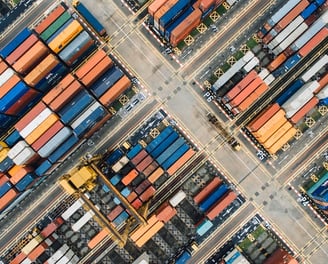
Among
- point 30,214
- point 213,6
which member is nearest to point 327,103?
point 213,6

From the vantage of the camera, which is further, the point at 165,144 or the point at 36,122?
the point at 165,144

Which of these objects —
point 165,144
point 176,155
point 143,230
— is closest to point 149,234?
point 143,230

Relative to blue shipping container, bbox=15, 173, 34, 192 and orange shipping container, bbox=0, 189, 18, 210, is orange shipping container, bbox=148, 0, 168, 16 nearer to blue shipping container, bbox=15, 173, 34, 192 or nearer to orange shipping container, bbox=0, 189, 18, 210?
blue shipping container, bbox=15, 173, 34, 192

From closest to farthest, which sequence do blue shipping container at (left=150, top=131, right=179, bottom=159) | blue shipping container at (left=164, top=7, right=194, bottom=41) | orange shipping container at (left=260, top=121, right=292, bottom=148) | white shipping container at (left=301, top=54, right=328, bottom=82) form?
Answer: blue shipping container at (left=164, top=7, right=194, bottom=41) → orange shipping container at (left=260, top=121, right=292, bottom=148) → white shipping container at (left=301, top=54, right=328, bottom=82) → blue shipping container at (left=150, top=131, right=179, bottom=159)

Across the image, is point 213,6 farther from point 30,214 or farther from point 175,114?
point 30,214

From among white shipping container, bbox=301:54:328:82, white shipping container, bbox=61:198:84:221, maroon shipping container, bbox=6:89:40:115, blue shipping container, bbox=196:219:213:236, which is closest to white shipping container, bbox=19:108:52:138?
maroon shipping container, bbox=6:89:40:115

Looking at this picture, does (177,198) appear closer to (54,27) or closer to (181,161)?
(181,161)

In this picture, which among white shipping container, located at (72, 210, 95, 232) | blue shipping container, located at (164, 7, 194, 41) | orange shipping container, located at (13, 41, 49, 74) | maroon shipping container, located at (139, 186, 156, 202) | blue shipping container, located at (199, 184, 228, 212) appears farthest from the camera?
blue shipping container, located at (199, 184, 228, 212)
